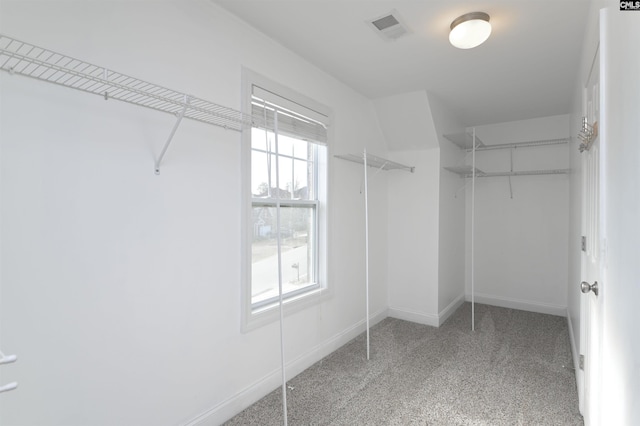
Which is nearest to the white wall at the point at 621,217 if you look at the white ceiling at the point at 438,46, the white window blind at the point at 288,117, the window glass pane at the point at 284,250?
the white ceiling at the point at 438,46

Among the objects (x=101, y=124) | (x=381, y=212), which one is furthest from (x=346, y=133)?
(x=101, y=124)

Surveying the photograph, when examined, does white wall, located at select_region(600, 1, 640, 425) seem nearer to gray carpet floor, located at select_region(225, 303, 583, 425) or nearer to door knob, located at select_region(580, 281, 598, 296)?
door knob, located at select_region(580, 281, 598, 296)

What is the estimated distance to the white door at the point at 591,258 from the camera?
5.66ft

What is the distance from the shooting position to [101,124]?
5.23 ft

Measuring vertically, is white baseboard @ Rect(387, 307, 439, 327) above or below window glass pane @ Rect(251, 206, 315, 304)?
below

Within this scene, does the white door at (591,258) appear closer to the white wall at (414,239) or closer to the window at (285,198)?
the white wall at (414,239)

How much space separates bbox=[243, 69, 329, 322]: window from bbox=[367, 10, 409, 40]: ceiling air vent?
797 millimetres

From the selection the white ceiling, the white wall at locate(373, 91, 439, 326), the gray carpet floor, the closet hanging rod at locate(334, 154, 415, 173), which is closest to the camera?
the white ceiling

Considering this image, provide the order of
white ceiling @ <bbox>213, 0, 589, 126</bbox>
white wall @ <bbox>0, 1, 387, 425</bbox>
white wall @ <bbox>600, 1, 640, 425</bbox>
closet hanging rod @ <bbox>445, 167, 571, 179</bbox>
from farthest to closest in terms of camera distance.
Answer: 1. closet hanging rod @ <bbox>445, 167, 571, 179</bbox>
2. white ceiling @ <bbox>213, 0, 589, 126</bbox>
3. white wall @ <bbox>0, 1, 387, 425</bbox>
4. white wall @ <bbox>600, 1, 640, 425</bbox>

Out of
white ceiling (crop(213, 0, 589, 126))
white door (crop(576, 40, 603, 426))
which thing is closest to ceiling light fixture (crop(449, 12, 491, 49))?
white ceiling (crop(213, 0, 589, 126))

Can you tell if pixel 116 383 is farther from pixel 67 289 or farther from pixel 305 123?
pixel 305 123

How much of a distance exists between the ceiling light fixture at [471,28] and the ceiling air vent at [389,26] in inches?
13.4

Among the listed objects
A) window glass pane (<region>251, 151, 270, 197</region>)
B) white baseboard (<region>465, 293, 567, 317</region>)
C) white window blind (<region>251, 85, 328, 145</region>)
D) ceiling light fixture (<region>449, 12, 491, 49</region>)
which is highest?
ceiling light fixture (<region>449, 12, 491, 49</region>)

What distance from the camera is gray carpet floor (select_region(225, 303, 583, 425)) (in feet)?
7.41
